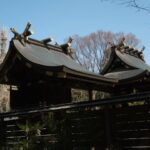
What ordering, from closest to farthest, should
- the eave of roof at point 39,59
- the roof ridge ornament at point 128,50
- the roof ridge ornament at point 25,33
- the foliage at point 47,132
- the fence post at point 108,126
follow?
the fence post at point 108,126
the foliage at point 47,132
the eave of roof at point 39,59
the roof ridge ornament at point 25,33
the roof ridge ornament at point 128,50

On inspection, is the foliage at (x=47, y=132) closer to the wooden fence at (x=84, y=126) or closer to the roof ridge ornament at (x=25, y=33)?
the wooden fence at (x=84, y=126)

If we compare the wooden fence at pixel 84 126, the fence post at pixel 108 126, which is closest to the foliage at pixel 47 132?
the wooden fence at pixel 84 126

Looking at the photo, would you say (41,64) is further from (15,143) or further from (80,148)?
(80,148)

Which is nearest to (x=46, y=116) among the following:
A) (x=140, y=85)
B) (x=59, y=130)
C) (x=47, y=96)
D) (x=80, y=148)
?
(x=59, y=130)

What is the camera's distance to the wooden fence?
8.33 m

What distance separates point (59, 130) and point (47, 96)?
6.00 metres

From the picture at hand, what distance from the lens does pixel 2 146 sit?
1080 centimetres

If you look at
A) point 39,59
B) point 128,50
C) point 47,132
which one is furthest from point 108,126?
point 128,50

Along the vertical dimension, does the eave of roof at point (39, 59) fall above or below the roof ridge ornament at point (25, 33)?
below

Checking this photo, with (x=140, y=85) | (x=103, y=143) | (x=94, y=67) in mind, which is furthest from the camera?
(x=94, y=67)

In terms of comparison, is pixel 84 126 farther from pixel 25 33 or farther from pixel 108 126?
pixel 25 33

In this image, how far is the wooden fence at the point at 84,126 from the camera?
8.33 meters

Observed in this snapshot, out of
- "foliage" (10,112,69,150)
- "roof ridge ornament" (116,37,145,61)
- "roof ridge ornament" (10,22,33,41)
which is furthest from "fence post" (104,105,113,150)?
"roof ridge ornament" (116,37,145,61)

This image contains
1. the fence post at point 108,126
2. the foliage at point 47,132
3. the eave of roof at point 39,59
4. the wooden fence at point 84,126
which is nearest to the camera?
the wooden fence at point 84,126
